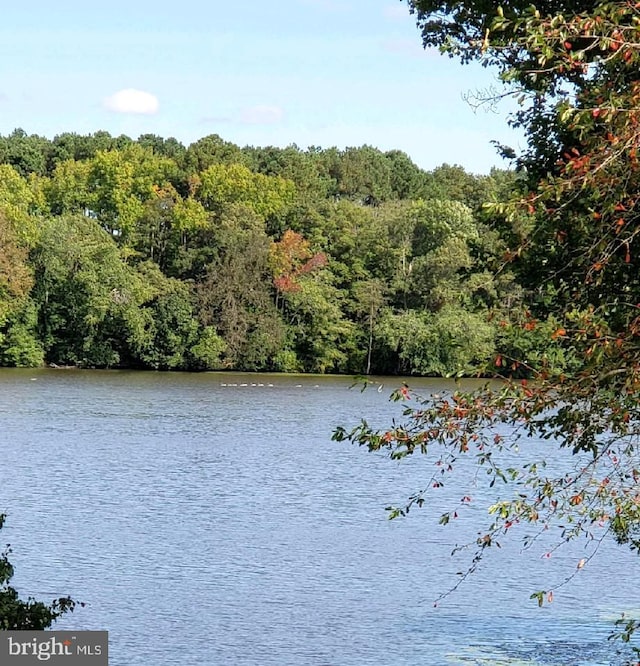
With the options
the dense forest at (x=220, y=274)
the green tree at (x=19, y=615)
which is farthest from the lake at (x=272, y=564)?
the dense forest at (x=220, y=274)

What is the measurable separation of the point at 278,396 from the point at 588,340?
41330mm

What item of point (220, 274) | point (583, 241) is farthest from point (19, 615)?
point (220, 274)

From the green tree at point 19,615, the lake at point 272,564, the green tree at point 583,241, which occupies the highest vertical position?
the green tree at point 583,241

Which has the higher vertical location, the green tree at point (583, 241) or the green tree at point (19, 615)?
the green tree at point (583, 241)

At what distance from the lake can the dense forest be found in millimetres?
28692

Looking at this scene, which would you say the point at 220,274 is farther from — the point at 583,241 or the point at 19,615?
the point at 583,241

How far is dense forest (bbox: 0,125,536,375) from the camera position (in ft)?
195

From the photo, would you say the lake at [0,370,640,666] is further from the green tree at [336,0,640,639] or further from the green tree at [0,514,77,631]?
the green tree at [336,0,640,639]

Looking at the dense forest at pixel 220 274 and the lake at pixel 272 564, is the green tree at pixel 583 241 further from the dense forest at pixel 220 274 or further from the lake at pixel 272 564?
the dense forest at pixel 220 274

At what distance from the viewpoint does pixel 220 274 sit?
61.2 meters

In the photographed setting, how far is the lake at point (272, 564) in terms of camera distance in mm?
13273

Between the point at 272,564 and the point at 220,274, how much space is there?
147ft

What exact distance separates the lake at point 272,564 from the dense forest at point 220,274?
28.7 m

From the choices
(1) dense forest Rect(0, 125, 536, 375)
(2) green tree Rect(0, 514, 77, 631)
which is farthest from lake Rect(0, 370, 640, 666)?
(1) dense forest Rect(0, 125, 536, 375)
